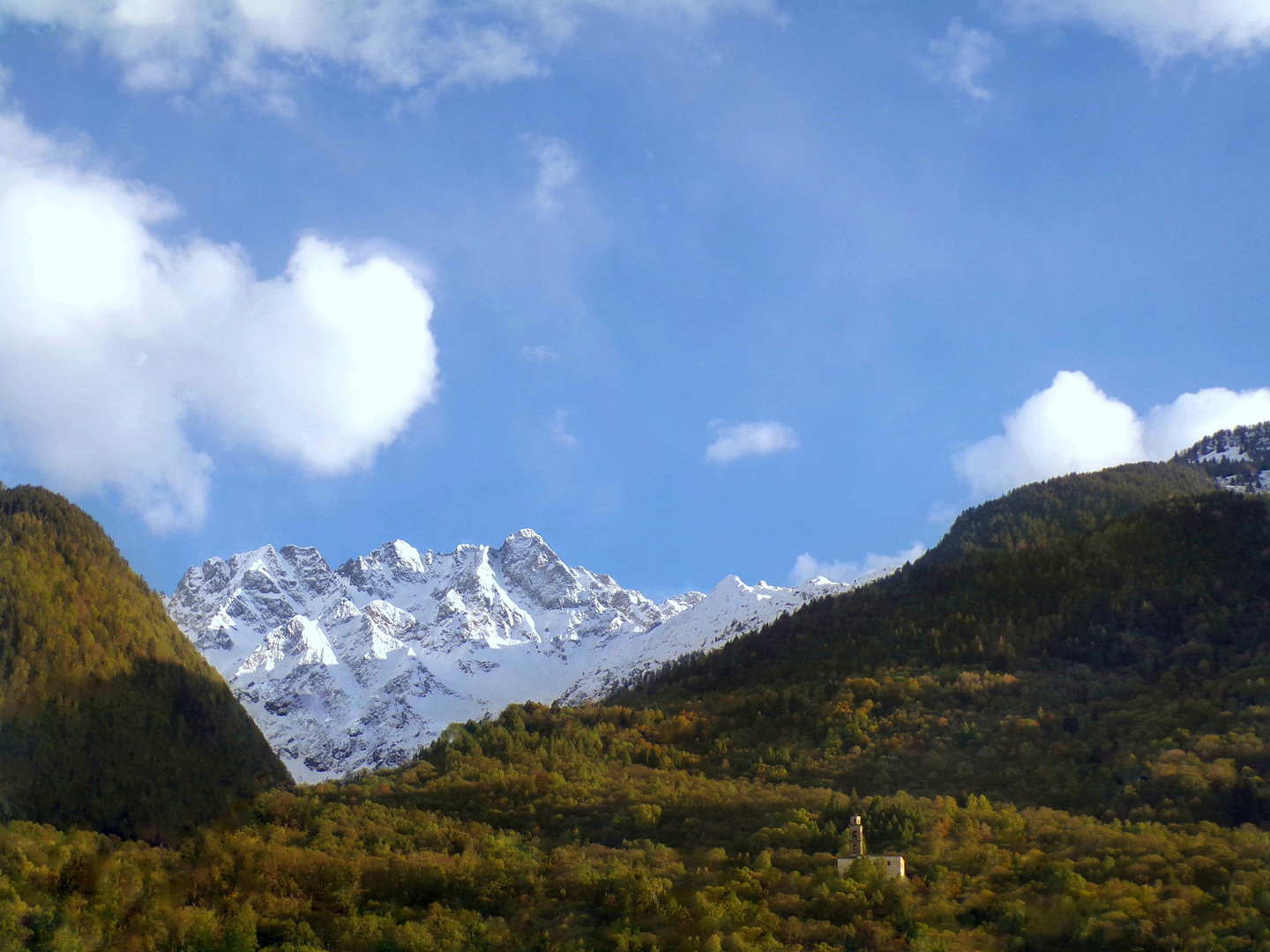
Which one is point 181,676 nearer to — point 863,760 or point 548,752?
point 548,752

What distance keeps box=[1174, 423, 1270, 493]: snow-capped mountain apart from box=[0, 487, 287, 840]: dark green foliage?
15233cm

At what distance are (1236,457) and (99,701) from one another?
185 metres

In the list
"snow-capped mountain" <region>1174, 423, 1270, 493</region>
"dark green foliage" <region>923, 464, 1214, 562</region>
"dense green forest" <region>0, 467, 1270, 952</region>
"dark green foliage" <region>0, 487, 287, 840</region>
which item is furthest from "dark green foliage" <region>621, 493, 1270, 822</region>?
"snow-capped mountain" <region>1174, 423, 1270, 493</region>

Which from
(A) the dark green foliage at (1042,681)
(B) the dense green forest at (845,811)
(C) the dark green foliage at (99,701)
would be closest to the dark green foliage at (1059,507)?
(A) the dark green foliage at (1042,681)

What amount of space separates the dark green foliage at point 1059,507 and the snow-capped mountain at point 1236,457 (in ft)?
34.9

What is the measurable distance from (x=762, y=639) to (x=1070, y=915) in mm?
71509

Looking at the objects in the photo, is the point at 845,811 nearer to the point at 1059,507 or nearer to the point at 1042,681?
the point at 1042,681

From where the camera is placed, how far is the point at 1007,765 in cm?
5569

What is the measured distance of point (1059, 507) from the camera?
128875 mm

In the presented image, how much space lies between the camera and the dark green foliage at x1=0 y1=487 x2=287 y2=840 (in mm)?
71938

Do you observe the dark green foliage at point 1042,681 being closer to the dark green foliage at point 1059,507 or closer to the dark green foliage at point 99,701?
the dark green foliage at point 1059,507

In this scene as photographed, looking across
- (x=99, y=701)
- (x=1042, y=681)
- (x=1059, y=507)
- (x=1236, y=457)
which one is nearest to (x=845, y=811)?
(x=1042, y=681)

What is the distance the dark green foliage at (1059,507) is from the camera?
11762 centimetres

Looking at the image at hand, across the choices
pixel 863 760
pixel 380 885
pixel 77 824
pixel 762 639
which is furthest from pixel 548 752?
pixel 762 639
